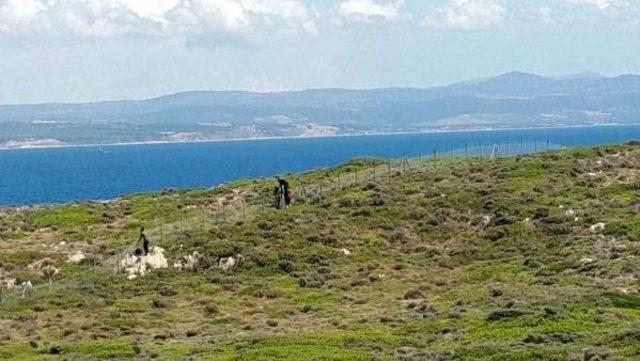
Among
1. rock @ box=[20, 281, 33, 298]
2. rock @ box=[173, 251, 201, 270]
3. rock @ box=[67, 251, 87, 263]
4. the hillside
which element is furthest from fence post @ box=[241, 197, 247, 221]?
rock @ box=[20, 281, 33, 298]

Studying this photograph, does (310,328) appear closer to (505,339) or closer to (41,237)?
(505,339)

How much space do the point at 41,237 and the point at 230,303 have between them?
24.7 metres

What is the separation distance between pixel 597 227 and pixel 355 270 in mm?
14192

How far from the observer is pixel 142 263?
54719 millimetres

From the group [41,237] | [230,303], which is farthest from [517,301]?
[41,237]

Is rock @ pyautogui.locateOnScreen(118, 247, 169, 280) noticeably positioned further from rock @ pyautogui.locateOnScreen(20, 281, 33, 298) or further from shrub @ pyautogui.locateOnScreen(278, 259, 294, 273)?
shrub @ pyautogui.locateOnScreen(278, 259, 294, 273)

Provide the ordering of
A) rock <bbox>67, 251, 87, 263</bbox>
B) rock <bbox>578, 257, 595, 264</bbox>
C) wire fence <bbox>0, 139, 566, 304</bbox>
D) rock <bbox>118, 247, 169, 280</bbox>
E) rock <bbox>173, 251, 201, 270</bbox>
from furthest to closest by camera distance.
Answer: rock <bbox>67, 251, 87, 263</bbox>, rock <bbox>173, 251, 201, 270</bbox>, rock <bbox>118, 247, 169, 280</bbox>, wire fence <bbox>0, 139, 566, 304</bbox>, rock <bbox>578, 257, 595, 264</bbox>

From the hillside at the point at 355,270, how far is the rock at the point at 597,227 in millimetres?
206

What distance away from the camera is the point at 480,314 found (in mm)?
38875

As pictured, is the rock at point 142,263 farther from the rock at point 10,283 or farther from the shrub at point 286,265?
the shrub at point 286,265

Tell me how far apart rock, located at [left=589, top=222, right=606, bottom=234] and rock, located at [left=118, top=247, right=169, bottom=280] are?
80.3 ft

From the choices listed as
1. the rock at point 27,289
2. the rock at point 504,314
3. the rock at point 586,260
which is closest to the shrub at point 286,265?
the rock at point 27,289

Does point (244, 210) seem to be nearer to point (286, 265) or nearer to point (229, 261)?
point (229, 261)

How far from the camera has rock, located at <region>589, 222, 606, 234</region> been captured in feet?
180
